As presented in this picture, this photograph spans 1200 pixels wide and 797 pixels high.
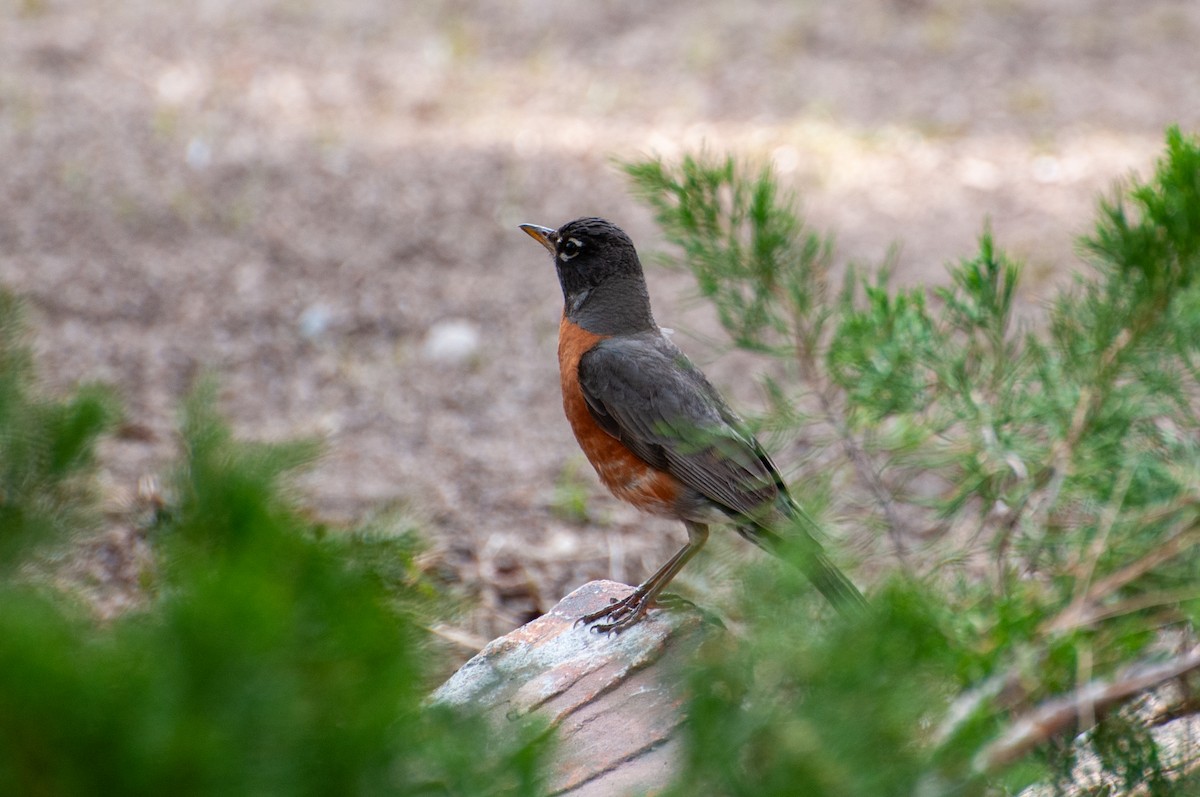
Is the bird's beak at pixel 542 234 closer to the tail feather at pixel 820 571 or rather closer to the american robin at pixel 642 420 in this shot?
the american robin at pixel 642 420

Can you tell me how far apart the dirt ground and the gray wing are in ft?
2.46

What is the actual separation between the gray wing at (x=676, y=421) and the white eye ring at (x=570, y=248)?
325 millimetres

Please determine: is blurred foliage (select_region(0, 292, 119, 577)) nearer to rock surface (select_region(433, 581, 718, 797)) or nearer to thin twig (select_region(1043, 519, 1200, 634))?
rock surface (select_region(433, 581, 718, 797))

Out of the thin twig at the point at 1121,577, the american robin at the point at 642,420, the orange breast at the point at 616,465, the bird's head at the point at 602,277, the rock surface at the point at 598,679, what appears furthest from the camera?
the bird's head at the point at 602,277

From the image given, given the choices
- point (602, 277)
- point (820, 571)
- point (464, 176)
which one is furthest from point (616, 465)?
point (464, 176)

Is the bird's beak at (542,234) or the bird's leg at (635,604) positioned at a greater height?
the bird's beak at (542,234)

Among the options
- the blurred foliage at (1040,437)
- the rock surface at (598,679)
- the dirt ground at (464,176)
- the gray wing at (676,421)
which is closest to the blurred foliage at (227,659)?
the rock surface at (598,679)

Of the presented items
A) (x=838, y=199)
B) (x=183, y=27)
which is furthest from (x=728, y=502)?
(x=183, y=27)

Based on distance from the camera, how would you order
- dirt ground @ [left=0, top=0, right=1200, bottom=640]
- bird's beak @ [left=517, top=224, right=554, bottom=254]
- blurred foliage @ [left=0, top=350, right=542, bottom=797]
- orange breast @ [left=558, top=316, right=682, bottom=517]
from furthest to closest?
dirt ground @ [left=0, top=0, right=1200, bottom=640], bird's beak @ [left=517, top=224, right=554, bottom=254], orange breast @ [left=558, top=316, right=682, bottom=517], blurred foliage @ [left=0, top=350, right=542, bottom=797]

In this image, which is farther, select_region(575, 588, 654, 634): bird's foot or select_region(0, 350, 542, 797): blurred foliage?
select_region(575, 588, 654, 634): bird's foot

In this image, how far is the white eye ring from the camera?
3402 mm

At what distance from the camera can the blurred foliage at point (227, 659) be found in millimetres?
680

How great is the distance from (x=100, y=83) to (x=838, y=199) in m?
4.26

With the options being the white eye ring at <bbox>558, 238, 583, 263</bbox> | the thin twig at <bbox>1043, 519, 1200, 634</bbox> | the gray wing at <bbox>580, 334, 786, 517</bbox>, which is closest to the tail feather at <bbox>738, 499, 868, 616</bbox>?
the gray wing at <bbox>580, 334, 786, 517</bbox>
